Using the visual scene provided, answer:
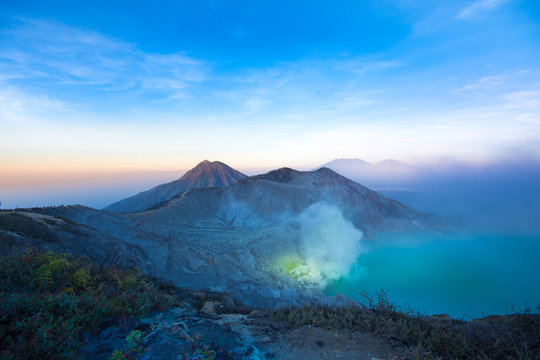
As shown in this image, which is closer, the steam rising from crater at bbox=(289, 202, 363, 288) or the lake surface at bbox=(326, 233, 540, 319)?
the lake surface at bbox=(326, 233, 540, 319)

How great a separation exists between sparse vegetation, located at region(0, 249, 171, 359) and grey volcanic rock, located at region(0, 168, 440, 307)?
10699 mm

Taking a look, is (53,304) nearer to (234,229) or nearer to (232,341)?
(232,341)

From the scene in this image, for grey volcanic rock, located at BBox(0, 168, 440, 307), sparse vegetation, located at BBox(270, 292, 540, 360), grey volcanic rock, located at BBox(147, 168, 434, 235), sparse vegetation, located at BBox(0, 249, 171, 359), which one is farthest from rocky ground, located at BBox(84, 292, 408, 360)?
grey volcanic rock, located at BBox(147, 168, 434, 235)

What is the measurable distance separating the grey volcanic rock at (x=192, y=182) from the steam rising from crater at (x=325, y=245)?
58425 millimetres

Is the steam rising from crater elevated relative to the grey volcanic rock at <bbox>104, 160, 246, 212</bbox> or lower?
lower

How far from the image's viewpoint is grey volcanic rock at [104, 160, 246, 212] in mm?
96188

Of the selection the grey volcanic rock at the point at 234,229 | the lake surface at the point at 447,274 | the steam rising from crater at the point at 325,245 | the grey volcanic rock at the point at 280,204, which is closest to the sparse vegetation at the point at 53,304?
the grey volcanic rock at the point at 234,229

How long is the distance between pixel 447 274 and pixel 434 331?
47.6m

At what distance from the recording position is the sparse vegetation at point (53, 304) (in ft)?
8.95

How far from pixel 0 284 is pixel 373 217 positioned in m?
59.9

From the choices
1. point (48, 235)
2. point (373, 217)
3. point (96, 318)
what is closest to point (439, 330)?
point (96, 318)

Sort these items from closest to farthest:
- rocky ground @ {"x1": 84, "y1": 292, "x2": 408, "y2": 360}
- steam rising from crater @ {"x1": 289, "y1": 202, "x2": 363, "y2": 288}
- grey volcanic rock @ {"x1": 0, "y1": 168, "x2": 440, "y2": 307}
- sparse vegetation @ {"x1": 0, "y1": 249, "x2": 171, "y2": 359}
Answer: sparse vegetation @ {"x1": 0, "y1": 249, "x2": 171, "y2": 359}, rocky ground @ {"x1": 84, "y1": 292, "x2": 408, "y2": 360}, grey volcanic rock @ {"x1": 0, "y1": 168, "x2": 440, "y2": 307}, steam rising from crater @ {"x1": 289, "y1": 202, "x2": 363, "y2": 288}

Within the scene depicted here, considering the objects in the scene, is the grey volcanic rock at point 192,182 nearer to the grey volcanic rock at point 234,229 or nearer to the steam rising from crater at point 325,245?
the grey volcanic rock at point 234,229

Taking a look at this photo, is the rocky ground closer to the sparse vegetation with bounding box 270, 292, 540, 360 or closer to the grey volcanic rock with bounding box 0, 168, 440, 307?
the sparse vegetation with bounding box 270, 292, 540, 360
